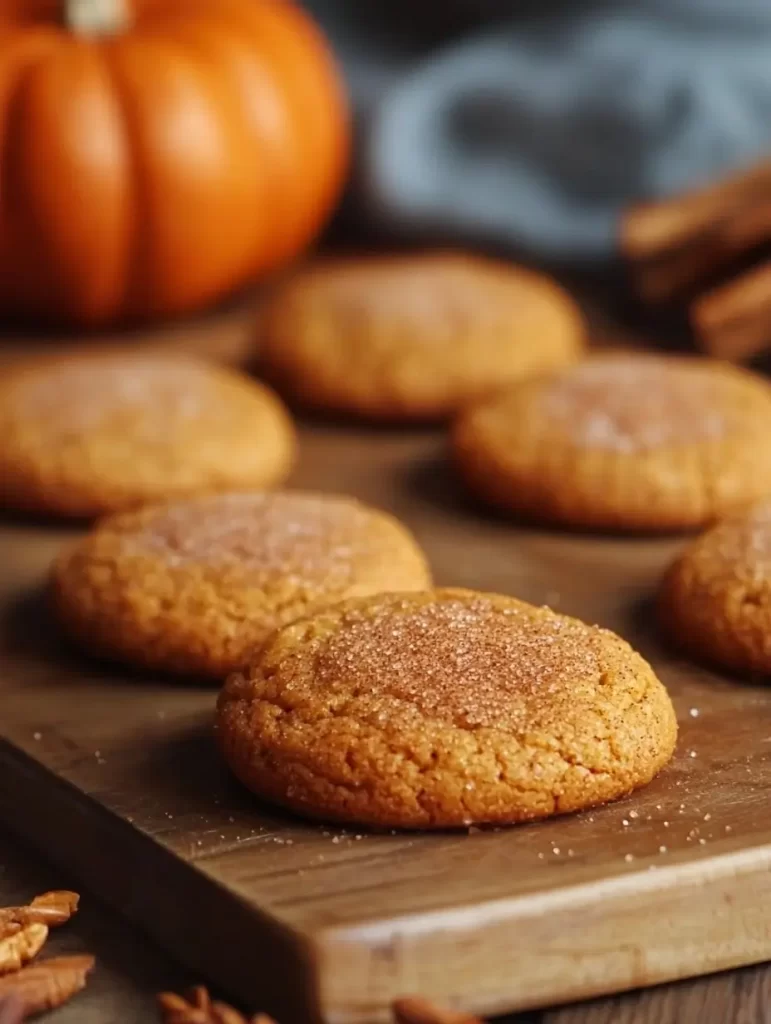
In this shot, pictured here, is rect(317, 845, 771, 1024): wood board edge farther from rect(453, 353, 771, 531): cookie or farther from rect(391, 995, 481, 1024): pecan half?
rect(453, 353, 771, 531): cookie

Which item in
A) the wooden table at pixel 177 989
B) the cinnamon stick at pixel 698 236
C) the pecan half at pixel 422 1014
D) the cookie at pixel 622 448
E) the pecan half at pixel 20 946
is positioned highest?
the cinnamon stick at pixel 698 236

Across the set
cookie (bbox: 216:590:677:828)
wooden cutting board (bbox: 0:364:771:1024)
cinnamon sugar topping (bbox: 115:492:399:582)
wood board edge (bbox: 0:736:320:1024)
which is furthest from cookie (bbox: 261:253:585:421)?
wood board edge (bbox: 0:736:320:1024)

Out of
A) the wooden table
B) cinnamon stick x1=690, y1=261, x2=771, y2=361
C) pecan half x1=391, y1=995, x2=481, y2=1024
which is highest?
cinnamon stick x1=690, y1=261, x2=771, y2=361

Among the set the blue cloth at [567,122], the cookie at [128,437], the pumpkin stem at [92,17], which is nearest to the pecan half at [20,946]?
the cookie at [128,437]

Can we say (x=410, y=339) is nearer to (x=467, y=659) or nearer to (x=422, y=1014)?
(x=467, y=659)

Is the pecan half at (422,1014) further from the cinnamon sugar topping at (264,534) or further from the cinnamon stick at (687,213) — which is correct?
the cinnamon stick at (687,213)

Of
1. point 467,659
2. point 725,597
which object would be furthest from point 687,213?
point 467,659
